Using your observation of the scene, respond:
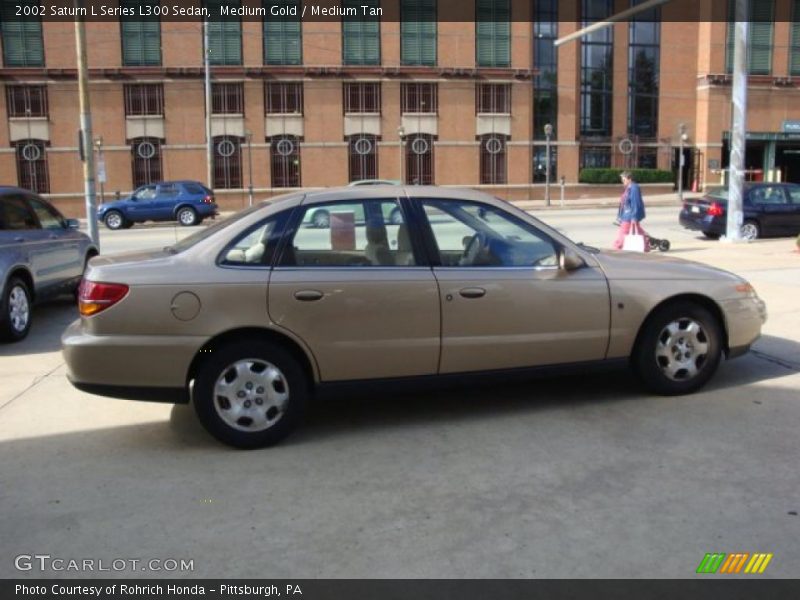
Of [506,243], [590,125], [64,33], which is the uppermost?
[64,33]

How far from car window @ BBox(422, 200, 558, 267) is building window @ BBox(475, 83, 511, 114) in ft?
128

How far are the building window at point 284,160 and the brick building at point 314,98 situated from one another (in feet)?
0.18

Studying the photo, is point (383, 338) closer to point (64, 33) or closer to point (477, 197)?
point (477, 197)

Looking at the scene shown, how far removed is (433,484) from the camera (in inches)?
175

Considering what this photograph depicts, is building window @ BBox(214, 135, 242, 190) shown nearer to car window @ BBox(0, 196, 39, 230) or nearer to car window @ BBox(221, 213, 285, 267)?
car window @ BBox(0, 196, 39, 230)

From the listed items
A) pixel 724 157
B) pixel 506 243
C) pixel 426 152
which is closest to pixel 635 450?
pixel 506 243

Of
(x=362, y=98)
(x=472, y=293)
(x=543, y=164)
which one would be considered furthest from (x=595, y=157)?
(x=472, y=293)

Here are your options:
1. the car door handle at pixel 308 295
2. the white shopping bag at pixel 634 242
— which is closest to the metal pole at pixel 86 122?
the car door handle at pixel 308 295

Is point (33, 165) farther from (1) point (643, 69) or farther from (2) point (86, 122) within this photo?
(1) point (643, 69)

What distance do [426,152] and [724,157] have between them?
65.1 feet

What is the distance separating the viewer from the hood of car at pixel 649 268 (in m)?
5.66

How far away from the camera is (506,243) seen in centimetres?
555

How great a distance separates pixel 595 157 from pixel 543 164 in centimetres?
418

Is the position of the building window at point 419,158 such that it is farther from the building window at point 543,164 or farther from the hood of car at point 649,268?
the hood of car at point 649,268
